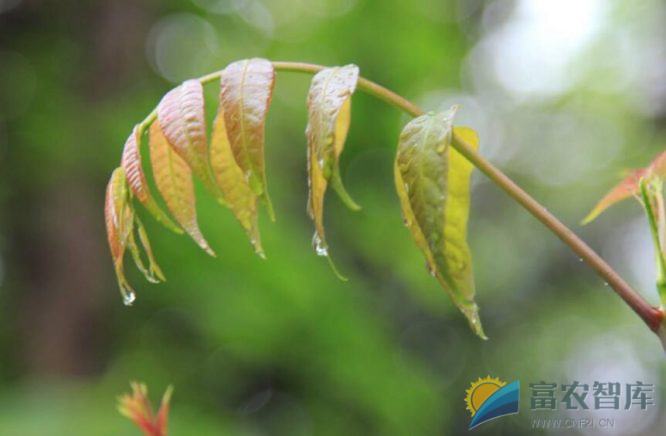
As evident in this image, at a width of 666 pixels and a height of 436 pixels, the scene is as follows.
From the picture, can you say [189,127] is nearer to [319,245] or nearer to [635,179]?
[319,245]

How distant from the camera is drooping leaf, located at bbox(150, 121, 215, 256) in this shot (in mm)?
559

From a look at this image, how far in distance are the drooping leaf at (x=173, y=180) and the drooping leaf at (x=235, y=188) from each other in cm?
2

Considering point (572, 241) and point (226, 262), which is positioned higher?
point (572, 241)

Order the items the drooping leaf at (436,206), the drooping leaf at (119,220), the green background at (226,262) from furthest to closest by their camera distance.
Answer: the green background at (226,262), the drooping leaf at (119,220), the drooping leaf at (436,206)

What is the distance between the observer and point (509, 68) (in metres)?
4.27

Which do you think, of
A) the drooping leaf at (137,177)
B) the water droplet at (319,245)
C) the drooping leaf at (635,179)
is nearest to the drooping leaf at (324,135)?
the water droplet at (319,245)

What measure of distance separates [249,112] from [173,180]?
94 millimetres

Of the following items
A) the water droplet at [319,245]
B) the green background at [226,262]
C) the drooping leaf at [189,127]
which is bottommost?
the green background at [226,262]

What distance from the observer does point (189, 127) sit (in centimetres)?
55

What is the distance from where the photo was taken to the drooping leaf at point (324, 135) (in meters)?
0.50

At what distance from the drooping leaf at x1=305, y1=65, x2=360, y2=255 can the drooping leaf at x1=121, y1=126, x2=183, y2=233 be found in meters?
0.10

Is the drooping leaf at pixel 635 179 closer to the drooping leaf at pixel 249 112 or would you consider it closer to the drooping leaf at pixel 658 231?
the drooping leaf at pixel 658 231

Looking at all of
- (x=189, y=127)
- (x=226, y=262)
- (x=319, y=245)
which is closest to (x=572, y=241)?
(x=319, y=245)

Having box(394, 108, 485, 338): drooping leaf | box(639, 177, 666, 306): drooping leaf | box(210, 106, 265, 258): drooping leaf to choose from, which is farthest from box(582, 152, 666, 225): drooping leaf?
box(210, 106, 265, 258): drooping leaf
